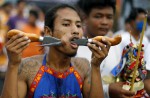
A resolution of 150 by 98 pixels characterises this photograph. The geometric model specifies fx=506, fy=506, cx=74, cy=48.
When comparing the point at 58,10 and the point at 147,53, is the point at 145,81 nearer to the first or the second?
the point at 147,53

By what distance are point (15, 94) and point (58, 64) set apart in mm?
557

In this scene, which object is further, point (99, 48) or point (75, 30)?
point (75, 30)

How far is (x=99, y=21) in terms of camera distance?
554 centimetres

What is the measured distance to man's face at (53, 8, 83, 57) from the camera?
433cm

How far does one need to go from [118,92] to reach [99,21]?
113 centimetres

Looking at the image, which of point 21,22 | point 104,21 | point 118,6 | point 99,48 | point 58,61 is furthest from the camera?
point 118,6

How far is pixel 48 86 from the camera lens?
4.41 metres

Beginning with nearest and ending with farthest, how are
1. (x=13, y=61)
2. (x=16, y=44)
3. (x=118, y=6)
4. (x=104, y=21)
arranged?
(x=16, y=44) < (x=13, y=61) < (x=104, y=21) < (x=118, y=6)

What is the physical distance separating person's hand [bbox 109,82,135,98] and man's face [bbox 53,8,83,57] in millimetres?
616

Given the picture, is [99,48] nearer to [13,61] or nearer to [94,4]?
[13,61]

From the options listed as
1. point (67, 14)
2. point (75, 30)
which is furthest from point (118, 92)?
point (67, 14)

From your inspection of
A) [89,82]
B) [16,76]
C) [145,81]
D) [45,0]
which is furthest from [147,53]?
[45,0]

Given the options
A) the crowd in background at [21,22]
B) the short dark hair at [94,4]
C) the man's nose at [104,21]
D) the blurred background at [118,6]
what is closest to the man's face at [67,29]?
the man's nose at [104,21]

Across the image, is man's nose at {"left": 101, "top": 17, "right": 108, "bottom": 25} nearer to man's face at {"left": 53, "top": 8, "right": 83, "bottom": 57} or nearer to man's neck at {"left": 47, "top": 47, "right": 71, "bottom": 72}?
man's face at {"left": 53, "top": 8, "right": 83, "bottom": 57}
